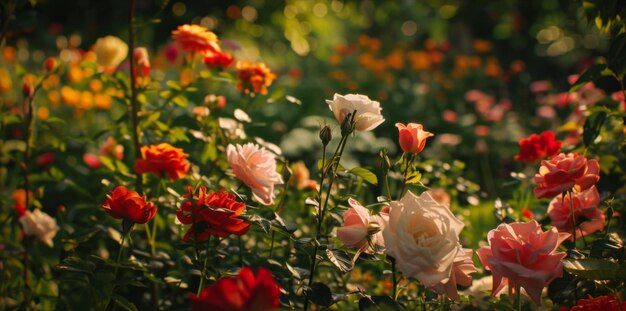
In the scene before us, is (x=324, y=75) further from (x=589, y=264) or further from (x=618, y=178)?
(x=589, y=264)

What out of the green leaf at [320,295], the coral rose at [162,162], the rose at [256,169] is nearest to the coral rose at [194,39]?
the coral rose at [162,162]

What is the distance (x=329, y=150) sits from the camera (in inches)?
150

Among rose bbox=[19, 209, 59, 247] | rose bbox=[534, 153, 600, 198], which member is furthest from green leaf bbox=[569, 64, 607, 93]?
rose bbox=[19, 209, 59, 247]

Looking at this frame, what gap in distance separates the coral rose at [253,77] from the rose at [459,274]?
0.79 metres

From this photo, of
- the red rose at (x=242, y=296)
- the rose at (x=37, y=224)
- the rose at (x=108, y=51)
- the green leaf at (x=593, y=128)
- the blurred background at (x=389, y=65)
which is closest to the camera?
the red rose at (x=242, y=296)

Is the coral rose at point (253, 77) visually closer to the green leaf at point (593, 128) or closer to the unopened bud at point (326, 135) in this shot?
the unopened bud at point (326, 135)

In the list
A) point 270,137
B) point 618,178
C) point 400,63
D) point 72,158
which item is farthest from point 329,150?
point 618,178

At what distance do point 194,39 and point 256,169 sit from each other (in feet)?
1.57

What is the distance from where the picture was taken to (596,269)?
106cm

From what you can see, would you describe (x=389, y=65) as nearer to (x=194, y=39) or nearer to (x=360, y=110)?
(x=194, y=39)

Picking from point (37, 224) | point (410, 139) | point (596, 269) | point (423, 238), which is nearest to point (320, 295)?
point (423, 238)

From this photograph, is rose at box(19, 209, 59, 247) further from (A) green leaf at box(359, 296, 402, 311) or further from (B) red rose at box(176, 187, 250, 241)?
(A) green leaf at box(359, 296, 402, 311)

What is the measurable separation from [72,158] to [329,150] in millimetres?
1452

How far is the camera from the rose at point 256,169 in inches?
47.9
